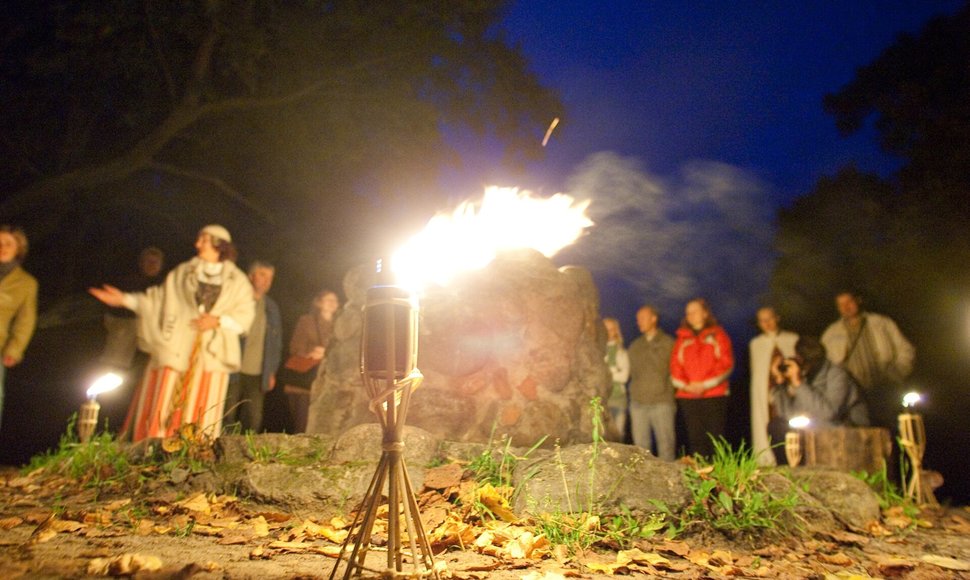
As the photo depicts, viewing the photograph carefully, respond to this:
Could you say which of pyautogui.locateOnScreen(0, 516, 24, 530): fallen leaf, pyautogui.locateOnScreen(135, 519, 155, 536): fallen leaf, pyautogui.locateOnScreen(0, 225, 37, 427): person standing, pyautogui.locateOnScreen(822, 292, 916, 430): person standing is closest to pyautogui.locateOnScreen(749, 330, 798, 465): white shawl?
pyautogui.locateOnScreen(822, 292, 916, 430): person standing

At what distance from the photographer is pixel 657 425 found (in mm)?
7871

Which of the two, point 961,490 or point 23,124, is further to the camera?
point 23,124

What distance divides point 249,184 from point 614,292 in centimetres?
798

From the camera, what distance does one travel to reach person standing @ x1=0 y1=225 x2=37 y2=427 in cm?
609

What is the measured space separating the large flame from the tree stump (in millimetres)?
3365

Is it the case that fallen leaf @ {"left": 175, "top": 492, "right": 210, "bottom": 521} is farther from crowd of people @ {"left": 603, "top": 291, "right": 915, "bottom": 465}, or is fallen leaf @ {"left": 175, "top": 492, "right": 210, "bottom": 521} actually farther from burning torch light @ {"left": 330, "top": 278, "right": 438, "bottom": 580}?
crowd of people @ {"left": 603, "top": 291, "right": 915, "bottom": 465}

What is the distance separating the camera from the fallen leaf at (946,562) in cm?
382

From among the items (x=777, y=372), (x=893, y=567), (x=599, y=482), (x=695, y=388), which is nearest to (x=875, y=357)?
(x=777, y=372)

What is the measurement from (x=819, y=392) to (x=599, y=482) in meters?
4.35

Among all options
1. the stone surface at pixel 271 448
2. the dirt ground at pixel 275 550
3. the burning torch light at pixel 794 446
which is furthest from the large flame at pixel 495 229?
the burning torch light at pixel 794 446

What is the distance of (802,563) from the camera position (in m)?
3.72

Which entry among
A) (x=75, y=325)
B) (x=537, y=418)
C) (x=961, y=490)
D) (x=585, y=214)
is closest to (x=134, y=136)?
(x=75, y=325)

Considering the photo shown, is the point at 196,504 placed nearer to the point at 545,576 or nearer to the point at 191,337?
the point at 545,576

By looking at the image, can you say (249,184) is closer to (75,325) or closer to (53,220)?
Answer: (53,220)
